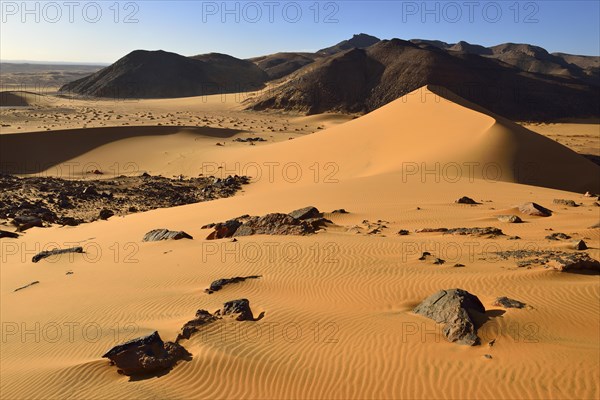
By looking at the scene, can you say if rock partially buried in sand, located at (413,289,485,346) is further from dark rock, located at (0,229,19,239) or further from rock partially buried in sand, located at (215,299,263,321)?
dark rock, located at (0,229,19,239)

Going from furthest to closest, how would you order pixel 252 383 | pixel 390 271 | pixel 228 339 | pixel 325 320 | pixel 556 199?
pixel 556 199 < pixel 390 271 < pixel 325 320 < pixel 228 339 < pixel 252 383

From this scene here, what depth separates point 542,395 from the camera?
463 cm

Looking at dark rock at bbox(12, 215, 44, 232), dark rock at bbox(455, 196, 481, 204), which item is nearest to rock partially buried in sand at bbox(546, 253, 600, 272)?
dark rock at bbox(455, 196, 481, 204)

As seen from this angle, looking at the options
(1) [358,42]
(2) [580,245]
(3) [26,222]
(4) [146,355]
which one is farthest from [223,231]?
(1) [358,42]

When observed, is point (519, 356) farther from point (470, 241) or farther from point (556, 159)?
point (556, 159)

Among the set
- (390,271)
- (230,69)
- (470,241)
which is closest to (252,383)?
(390,271)

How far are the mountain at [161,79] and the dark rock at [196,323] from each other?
2692 inches

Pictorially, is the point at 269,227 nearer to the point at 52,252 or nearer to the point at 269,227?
the point at 269,227

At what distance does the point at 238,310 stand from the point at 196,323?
0.58m

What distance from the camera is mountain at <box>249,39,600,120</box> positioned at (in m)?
56.1

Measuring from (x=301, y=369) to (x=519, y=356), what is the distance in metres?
2.26

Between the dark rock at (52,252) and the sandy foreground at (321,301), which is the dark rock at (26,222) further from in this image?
the dark rock at (52,252)

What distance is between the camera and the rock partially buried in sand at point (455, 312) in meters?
5.60

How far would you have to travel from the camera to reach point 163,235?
38.4ft
